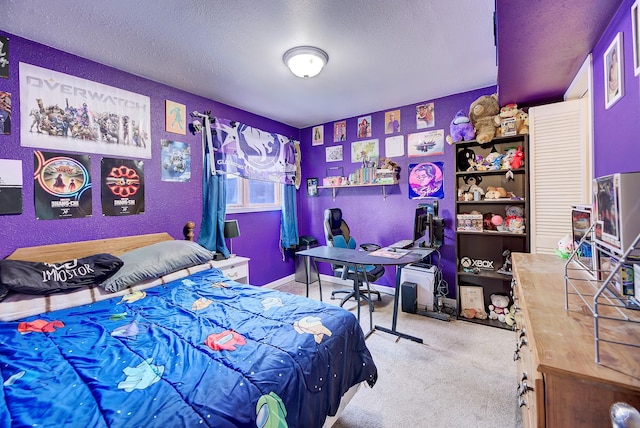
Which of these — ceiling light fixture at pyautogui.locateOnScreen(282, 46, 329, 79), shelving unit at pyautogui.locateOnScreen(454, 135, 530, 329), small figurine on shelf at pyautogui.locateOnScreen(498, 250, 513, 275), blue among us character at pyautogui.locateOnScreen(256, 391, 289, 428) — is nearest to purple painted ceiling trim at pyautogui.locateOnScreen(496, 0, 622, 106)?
shelving unit at pyautogui.locateOnScreen(454, 135, 530, 329)

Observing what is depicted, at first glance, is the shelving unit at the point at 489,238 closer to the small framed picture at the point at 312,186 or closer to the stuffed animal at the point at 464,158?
the stuffed animal at the point at 464,158

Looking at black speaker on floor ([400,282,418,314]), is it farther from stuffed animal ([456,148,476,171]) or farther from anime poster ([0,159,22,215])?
anime poster ([0,159,22,215])

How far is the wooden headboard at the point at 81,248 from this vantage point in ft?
6.82

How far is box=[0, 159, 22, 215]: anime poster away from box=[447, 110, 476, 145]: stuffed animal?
3889mm

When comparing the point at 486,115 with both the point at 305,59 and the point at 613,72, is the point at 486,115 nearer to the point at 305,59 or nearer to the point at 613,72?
the point at 613,72

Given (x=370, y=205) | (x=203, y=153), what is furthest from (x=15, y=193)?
(x=370, y=205)

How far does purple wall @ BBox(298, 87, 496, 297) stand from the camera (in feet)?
11.1

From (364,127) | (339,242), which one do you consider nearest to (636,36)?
(339,242)

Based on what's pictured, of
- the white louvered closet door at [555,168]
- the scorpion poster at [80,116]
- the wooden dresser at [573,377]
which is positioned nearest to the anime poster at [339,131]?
the white louvered closet door at [555,168]

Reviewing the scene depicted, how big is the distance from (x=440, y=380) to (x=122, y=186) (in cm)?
323

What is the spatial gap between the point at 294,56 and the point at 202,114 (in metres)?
1.54

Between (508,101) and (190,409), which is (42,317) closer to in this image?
(190,409)

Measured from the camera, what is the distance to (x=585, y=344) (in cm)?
79

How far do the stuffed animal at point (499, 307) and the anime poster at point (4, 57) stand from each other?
15.6ft
